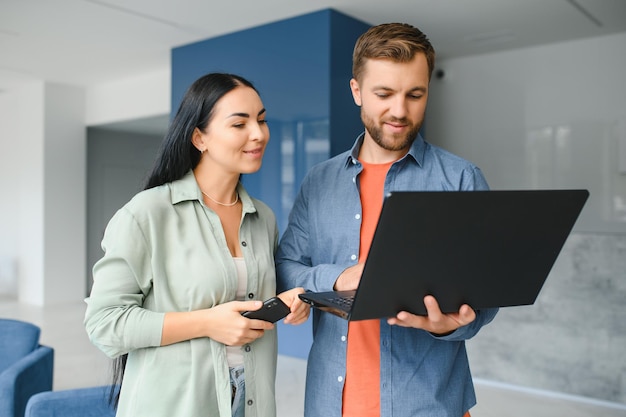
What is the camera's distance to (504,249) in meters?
1.22

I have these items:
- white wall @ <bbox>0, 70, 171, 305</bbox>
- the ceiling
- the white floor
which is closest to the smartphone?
the white floor

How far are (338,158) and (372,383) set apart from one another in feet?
2.05

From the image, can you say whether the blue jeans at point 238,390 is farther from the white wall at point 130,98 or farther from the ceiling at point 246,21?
the white wall at point 130,98

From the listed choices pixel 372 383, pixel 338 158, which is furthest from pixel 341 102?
pixel 372 383

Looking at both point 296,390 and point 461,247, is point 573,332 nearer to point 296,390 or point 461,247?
point 296,390

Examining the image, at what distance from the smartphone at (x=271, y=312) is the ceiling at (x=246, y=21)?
12.8ft

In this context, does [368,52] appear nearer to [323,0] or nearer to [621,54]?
[323,0]

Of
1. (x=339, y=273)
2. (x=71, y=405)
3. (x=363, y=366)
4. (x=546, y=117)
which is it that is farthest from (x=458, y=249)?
(x=546, y=117)

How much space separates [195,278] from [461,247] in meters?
0.64

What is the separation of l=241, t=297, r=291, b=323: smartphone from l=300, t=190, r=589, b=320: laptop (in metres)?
0.12

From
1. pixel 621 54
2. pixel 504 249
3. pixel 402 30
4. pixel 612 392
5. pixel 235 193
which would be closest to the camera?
pixel 504 249

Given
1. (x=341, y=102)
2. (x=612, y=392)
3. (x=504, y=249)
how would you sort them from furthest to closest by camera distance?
(x=341, y=102) < (x=612, y=392) < (x=504, y=249)

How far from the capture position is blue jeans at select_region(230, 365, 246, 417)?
1516 millimetres

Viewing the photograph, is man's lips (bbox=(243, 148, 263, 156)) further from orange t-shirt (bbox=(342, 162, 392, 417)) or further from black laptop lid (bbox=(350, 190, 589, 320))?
black laptop lid (bbox=(350, 190, 589, 320))
